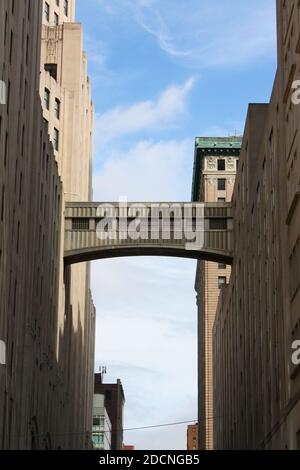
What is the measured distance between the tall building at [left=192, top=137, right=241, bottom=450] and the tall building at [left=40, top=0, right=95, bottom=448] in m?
30.5

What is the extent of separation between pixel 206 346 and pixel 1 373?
84363 millimetres

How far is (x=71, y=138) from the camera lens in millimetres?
86750

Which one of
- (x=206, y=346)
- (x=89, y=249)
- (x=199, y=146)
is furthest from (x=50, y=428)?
(x=199, y=146)

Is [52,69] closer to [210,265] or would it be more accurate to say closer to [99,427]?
[210,265]

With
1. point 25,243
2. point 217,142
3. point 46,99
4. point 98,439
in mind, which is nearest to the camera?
point 25,243

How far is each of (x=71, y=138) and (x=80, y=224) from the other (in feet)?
41.7

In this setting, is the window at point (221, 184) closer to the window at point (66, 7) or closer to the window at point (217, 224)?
the window at point (66, 7)

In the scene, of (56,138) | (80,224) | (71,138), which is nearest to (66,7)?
(71,138)

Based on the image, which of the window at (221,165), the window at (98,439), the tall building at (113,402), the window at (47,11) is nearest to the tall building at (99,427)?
the window at (98,439)

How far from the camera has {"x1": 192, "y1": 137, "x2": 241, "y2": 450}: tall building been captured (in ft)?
Answer: 420

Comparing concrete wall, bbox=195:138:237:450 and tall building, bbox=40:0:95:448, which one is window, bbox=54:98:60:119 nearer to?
tall building, bbox=40:0:95:448

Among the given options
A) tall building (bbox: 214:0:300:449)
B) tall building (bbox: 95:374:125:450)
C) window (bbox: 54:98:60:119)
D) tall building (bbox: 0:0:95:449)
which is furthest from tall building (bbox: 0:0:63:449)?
tall building (bbox: 95:374:125:450)

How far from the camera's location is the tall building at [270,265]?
142 ft

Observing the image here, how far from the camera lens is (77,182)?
287 ft
